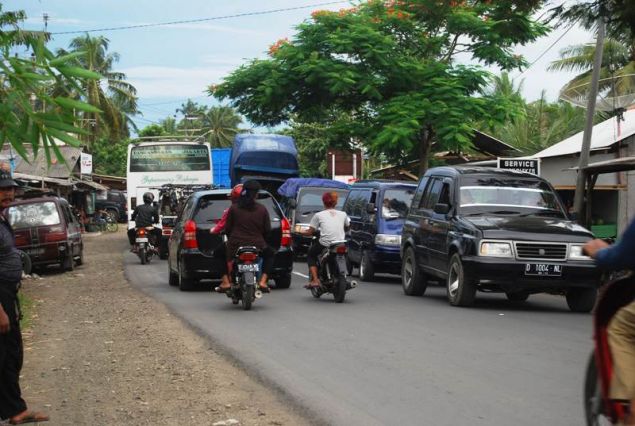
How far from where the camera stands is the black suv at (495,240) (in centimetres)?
1362

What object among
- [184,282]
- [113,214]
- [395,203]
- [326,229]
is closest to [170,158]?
[395,203]

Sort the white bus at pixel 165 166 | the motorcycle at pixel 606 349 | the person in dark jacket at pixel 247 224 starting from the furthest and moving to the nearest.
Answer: the white bus at pixel 165 166, the person in dark jacket at pixel 247 224, the motorcycle at pixel 606 349

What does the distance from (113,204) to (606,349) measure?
61.9m

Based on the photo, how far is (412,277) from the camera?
16.8m

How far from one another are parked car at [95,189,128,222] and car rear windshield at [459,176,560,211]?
49.1 meters

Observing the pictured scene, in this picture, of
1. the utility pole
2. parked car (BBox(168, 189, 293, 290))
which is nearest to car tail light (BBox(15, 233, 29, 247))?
parked car (BBox(168, 189, 293, 290))

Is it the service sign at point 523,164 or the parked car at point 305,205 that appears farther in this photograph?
the parked car at point 305,205

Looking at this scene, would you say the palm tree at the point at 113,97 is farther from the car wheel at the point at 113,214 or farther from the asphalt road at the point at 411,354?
the asphalt road at the point at 411,354

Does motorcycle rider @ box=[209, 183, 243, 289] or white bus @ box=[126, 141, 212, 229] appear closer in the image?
motorcycle rider @ box=[209, 183, 243, 289]

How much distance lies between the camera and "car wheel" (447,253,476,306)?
14.1 metres

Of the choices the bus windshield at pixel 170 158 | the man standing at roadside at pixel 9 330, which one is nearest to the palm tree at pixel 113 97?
the bus windshield at pixel 170 158

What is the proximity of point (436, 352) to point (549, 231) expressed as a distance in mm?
4583

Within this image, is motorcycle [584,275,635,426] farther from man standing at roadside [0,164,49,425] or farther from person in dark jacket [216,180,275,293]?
person in dark jacket [216,180,275,293]

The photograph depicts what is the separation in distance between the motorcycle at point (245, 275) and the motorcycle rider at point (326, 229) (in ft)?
4.60
